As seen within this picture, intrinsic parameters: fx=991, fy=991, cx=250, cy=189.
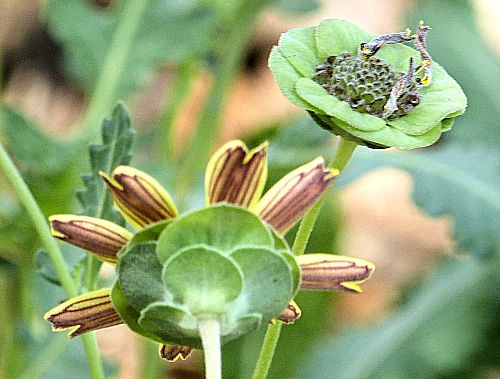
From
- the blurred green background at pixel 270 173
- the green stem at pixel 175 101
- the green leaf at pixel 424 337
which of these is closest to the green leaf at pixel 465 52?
the blurred green background at pixel 270 173

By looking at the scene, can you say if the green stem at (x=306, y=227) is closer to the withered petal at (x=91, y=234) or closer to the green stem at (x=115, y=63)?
the withered petal at (x=91, y=234)

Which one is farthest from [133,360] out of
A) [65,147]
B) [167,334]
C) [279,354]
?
[167,334]

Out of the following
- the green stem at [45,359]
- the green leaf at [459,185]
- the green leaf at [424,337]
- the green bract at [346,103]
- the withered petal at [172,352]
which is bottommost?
the green leaf at [424,337]

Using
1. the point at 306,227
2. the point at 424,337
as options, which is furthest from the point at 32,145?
the point at 424,337

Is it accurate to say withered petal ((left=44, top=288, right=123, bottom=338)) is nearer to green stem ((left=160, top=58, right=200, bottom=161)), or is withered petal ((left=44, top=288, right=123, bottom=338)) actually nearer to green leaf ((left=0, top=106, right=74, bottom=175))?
green leaf ((left=0, top=106, right=74, bottom=175))

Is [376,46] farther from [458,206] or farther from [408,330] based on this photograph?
[408,330]

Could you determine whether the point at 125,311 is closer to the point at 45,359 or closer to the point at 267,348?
the point at 267,348
